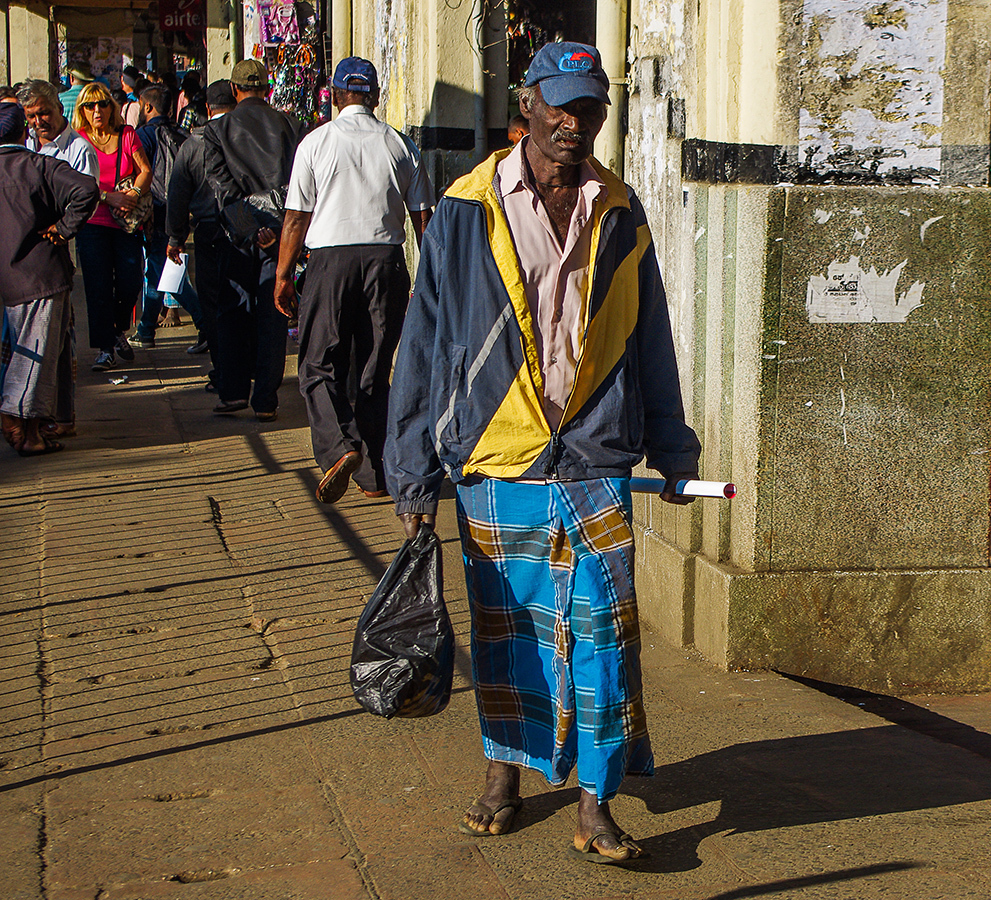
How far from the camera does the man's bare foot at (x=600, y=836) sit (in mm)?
3324

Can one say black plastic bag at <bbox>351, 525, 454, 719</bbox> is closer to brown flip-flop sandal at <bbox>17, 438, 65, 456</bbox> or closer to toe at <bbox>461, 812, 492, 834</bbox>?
toe at <bbox>461, 812, 492, 834</bbox>

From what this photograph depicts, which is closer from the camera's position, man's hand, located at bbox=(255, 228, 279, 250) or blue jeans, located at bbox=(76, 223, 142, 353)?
man's hand, located at bbox=(255, 228, 279, 250)

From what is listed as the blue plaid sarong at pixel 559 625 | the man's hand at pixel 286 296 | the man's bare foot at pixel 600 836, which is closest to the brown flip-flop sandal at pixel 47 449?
the man's hand at pixel 286 296

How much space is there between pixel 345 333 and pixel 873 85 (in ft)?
10.3

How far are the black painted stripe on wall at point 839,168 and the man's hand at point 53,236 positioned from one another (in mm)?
4303

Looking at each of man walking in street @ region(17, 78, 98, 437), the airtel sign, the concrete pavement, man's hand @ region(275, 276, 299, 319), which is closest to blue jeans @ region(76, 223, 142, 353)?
man walking in street @ region(17, 78, 98, 437)

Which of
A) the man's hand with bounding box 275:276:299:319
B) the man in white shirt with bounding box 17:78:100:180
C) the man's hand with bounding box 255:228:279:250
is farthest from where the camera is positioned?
the man in white shirt with bounding box 17:78:100:180

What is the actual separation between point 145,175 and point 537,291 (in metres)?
7.58

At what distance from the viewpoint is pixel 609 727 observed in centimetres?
331

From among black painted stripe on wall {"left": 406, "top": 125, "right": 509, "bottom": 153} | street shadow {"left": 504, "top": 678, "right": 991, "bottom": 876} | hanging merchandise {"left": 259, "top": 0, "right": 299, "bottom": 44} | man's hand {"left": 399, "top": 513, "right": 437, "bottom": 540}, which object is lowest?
street shadow {"left": 504, "top": 678, "right": 991, "bottom": 876}

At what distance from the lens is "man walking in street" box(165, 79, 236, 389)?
860 cm

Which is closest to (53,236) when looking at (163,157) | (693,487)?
(163,157)

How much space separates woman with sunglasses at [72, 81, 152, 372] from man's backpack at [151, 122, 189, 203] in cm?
55

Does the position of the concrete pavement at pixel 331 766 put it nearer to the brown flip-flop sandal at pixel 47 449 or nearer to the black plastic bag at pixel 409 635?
the black plastic bag at pixel 409 635
